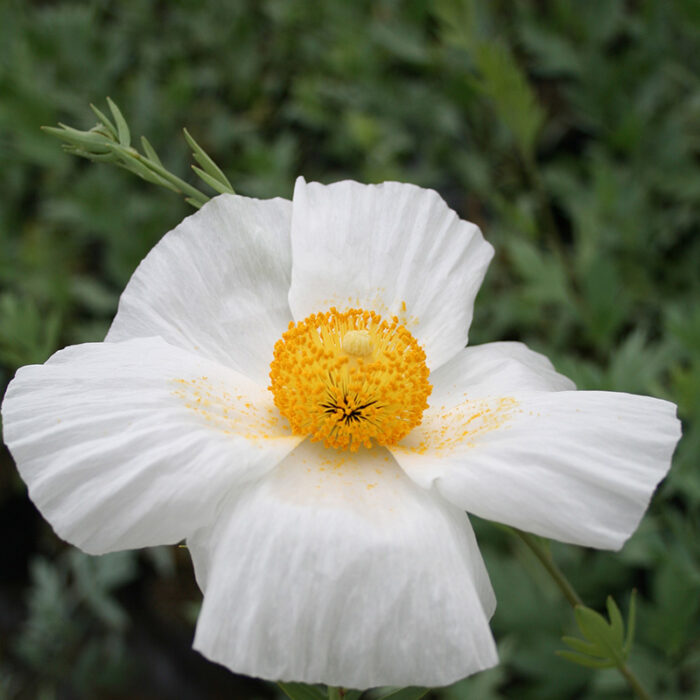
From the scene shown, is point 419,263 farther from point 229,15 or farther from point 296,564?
point 229,15

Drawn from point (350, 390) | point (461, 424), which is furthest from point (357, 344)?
→ point (461, 424)

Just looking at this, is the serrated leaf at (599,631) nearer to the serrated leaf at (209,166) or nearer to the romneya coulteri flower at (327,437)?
the romneya coulteri flower at (327,437)

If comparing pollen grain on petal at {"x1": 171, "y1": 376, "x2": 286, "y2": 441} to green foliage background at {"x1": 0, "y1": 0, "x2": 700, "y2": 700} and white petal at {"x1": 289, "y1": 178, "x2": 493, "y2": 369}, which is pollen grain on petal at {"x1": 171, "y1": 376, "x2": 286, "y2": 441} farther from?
green foliage background at {"x1": 0, "y1": 0, "x2": 700, "y2": 700}

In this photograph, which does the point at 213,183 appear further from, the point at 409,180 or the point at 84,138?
the point at 409,180

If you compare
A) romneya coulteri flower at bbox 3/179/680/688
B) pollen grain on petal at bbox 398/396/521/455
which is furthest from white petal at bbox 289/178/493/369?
pollen grain on petal at bbox 398/396/521/455

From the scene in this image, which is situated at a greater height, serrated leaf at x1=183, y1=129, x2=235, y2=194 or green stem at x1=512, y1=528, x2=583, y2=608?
serrated leaf at x1=183, y1=129, x2=235, y2=194
